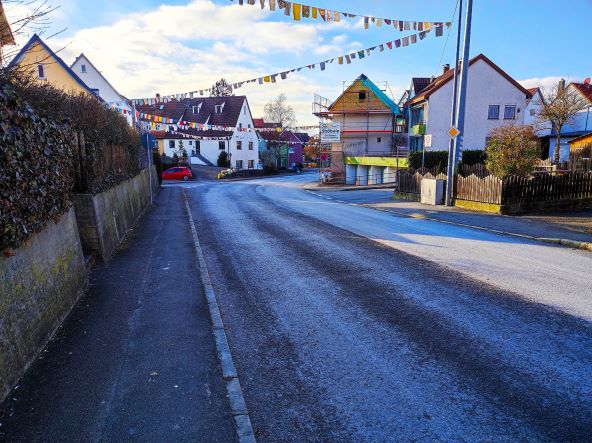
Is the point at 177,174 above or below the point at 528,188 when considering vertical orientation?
below

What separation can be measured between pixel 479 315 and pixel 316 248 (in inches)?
197

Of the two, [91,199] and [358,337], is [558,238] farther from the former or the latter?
[91,199]

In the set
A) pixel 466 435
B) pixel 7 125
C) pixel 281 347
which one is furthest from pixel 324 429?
pixel 7 125

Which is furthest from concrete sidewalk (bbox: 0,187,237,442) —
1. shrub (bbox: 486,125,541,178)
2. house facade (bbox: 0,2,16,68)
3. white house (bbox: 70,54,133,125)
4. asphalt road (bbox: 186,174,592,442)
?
white house (bbox: 70,54,133,125)

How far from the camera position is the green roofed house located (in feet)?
152

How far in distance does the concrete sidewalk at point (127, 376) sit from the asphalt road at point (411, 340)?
0.43 meters

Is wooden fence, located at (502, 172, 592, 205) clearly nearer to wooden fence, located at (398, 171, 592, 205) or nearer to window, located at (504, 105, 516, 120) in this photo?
wooden fence, located at (398, 171, 592, 205)

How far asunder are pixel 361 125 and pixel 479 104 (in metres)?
13.2

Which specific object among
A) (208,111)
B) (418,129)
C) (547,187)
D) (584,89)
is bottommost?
(547,187)

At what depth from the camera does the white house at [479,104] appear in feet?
123

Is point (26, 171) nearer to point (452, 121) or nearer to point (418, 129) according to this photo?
point (452, 121)

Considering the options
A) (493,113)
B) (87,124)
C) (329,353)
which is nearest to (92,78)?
(493,113)

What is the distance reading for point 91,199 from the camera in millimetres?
8273

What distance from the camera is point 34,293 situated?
15.7 feet
